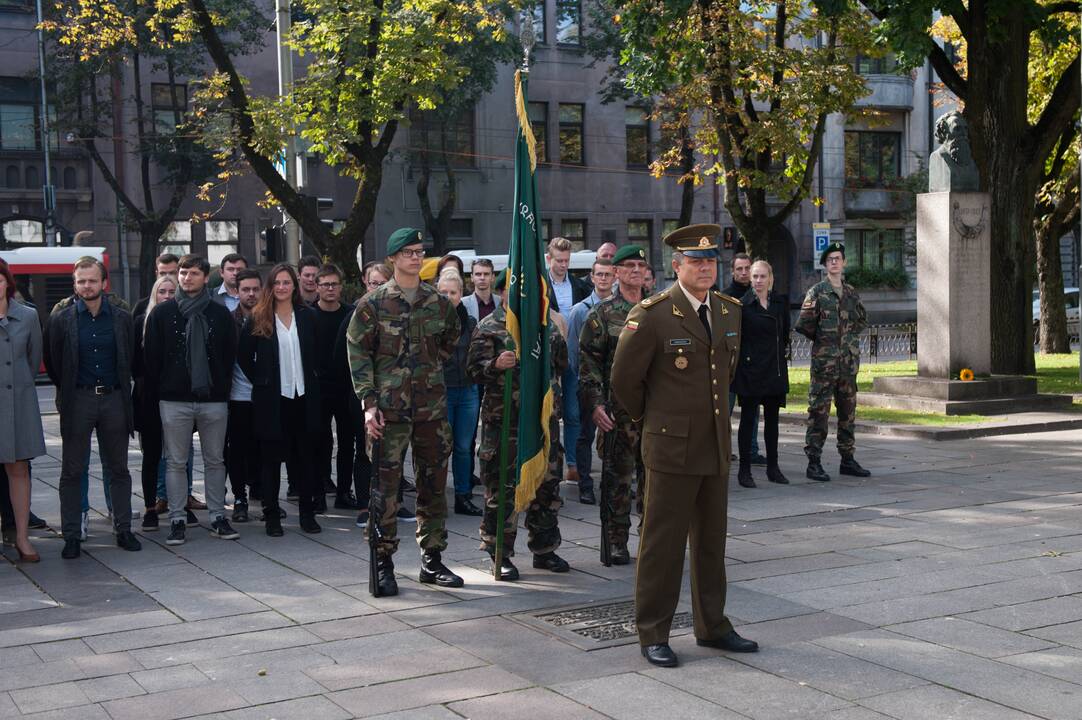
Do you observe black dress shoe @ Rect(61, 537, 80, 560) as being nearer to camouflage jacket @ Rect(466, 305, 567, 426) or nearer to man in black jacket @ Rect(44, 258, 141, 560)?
man in black jacket @ Rect(44, 258, 141, 560)

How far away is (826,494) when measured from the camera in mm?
11164

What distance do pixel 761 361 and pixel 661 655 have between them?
579cm

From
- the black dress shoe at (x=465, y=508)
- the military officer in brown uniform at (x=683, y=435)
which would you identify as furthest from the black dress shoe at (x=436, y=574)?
the black dress shoe at (x=465, y=508)

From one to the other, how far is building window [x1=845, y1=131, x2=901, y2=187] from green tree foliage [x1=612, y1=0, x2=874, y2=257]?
30.5 meters

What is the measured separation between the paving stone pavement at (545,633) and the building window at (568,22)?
3713cm

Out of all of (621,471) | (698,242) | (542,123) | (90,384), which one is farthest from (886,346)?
(698,242)

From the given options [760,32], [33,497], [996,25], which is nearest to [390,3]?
[760,32]

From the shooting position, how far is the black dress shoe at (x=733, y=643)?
6387 mm

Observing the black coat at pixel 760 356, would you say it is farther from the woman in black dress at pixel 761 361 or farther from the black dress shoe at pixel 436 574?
the black dress shoe at pixel 436 574

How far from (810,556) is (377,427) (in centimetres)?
303

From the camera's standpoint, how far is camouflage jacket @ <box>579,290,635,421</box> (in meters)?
8.91

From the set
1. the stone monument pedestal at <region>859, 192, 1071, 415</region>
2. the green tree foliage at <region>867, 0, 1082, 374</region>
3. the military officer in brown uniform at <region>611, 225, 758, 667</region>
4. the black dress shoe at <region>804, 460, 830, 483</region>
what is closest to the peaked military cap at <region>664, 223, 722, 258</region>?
the military officer in brown uniform at <region>611, 225, 758, 667</region>

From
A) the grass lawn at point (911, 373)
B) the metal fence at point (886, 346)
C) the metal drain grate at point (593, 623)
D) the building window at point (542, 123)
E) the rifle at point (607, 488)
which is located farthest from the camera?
the building window at point (542, 123)

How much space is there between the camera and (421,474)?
7.93 metres
